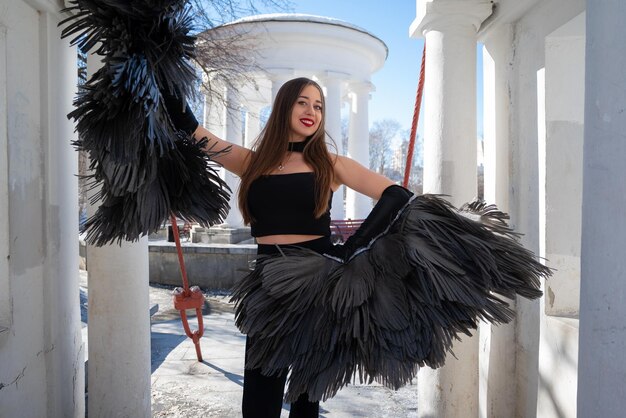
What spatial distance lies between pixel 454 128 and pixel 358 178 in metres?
1.28

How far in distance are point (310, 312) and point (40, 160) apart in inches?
74.8

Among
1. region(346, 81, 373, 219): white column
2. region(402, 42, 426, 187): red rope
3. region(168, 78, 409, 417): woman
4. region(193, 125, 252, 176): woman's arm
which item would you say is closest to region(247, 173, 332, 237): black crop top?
region(168, 78, 409, 417): woman

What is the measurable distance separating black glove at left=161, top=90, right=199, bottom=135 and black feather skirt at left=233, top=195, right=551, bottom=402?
74 centimetres

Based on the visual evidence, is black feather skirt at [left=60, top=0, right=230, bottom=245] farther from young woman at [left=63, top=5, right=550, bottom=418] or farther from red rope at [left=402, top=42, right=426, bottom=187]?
red rope at [left=402, top=42, right=426, bottom=187]

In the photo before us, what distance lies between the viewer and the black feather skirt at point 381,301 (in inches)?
75.5

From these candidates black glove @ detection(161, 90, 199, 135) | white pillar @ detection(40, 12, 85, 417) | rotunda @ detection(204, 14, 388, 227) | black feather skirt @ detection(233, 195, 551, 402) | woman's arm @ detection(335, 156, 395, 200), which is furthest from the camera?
rotunda @ detection(204, 14, 388, 227)

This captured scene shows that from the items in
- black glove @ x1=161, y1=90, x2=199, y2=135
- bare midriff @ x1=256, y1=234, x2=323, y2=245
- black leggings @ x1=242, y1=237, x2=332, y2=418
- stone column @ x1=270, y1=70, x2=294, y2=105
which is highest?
stone column @ x1=270, y1=70, x2=294, y2=105

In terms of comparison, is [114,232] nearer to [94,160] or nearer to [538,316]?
[94,160]

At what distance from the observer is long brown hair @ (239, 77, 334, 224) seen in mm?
2463

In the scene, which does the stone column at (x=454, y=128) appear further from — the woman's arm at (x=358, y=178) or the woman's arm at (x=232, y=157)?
the woman's arm at (x=232, y=157)

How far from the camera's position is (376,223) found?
2.30 m

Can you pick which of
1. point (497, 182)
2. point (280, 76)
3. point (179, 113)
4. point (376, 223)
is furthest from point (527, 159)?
point (280, 76)

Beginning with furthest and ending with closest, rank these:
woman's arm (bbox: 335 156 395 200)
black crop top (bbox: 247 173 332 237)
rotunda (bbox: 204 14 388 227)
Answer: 1. rotunda (bbox: 204 14 388 227)
2. woman's arm (bbox: 335 156 395 200)
3. black crop top (bbox: 247 173 332 237)

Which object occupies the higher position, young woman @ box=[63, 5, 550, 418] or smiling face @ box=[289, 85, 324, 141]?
smiling face @ box=[289, 85, 324, 141]
